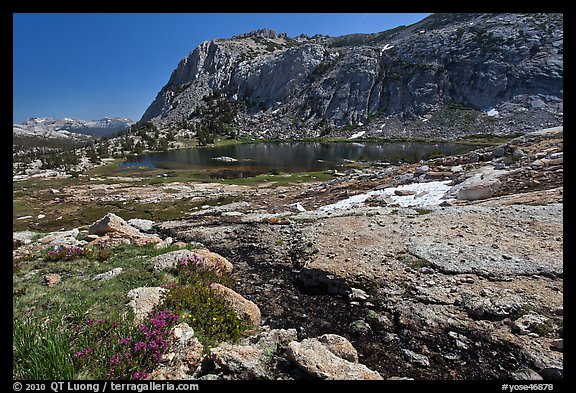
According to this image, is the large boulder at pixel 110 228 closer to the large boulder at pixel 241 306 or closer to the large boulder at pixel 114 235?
the large boulder at pixel 114 235

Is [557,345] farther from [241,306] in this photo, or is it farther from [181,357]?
[181,357]

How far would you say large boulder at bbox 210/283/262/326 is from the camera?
28.4 feet

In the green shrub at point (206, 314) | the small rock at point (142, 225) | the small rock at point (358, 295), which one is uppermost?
the green shrub at point (206, 314)

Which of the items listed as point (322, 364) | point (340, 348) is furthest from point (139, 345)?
point (340, 348)

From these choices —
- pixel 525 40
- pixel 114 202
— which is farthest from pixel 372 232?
pixel 525 40

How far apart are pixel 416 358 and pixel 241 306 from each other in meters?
5.00

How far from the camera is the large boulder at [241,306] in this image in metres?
8.66

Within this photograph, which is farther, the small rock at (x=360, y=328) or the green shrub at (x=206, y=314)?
the small rock at (x=360, y=328)

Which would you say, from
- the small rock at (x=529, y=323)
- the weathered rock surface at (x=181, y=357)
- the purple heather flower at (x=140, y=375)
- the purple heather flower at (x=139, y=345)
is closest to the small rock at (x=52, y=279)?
the weathered rock surface at (x=181, y=357)

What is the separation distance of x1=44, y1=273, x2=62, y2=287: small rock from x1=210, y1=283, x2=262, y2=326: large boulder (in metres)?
5.22

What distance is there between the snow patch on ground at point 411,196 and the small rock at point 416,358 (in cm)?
1465

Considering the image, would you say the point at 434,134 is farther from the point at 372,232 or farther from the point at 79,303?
the point at 79,303

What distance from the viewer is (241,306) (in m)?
9.02

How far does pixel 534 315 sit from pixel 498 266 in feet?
9.12
